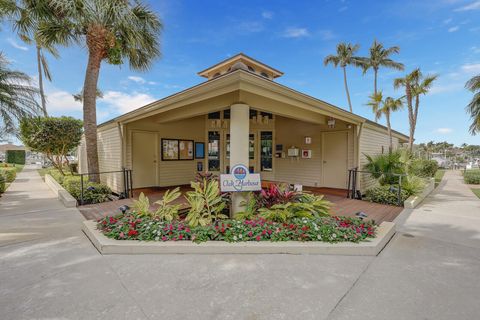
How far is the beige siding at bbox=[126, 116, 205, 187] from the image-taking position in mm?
7580

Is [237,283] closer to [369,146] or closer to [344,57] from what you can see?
[369,146]

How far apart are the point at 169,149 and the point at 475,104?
15.0m

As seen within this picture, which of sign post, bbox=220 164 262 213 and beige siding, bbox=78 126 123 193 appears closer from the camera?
sign post, bbox=220 164 262 213

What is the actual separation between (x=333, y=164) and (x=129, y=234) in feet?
21.5

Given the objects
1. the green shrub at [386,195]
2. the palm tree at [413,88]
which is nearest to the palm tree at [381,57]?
the palm tree at [413,88]

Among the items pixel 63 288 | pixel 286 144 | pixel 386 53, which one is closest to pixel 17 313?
pixel 63 288

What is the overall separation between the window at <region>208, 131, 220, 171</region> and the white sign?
13.6ft

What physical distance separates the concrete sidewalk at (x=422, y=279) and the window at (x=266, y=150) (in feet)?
15.3

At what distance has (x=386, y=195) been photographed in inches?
244

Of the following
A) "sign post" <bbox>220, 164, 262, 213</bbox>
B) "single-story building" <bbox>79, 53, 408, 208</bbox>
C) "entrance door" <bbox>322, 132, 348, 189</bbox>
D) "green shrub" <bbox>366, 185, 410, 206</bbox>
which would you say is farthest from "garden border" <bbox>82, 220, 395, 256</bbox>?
"entrance door" <bbox>322, 132, 348, 189</bbox>

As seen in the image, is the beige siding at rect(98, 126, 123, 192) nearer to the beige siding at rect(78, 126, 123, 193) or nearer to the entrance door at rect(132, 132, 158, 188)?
the beige siding at rect(78, 126, 123, 193)

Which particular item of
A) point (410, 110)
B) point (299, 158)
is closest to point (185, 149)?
point (299, 158)

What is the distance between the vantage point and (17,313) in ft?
6.34

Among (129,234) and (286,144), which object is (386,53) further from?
(129,234)
